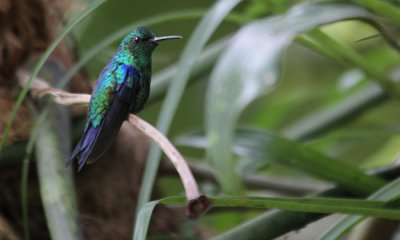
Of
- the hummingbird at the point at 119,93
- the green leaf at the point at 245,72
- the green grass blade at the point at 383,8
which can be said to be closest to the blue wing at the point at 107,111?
the hummingbird at the point at 119,93

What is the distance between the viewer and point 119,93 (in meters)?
0.47

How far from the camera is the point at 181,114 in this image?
1.49m

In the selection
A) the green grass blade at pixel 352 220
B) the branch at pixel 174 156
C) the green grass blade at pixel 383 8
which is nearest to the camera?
the branch at pixel 174 156

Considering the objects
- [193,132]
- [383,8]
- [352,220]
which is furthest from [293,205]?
[193,132]

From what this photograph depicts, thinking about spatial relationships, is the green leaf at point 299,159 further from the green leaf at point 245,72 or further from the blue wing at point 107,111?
the blue wing at point 107,111

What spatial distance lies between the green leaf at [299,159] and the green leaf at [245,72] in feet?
0.53

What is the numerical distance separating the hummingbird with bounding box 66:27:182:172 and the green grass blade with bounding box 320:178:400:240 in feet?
0.71

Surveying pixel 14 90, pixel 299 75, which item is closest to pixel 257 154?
pixel 14 90

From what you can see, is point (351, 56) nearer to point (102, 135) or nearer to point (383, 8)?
point (383, 8)

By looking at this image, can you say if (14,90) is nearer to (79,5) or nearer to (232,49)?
(79,5)

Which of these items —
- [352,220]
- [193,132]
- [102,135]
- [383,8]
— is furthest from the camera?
[193,132]

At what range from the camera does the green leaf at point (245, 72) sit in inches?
24.3

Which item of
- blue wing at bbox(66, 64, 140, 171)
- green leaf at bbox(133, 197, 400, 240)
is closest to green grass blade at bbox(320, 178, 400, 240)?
green leaf at bbox(133, 197, 400, 240)

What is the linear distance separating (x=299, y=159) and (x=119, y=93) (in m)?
0.39
